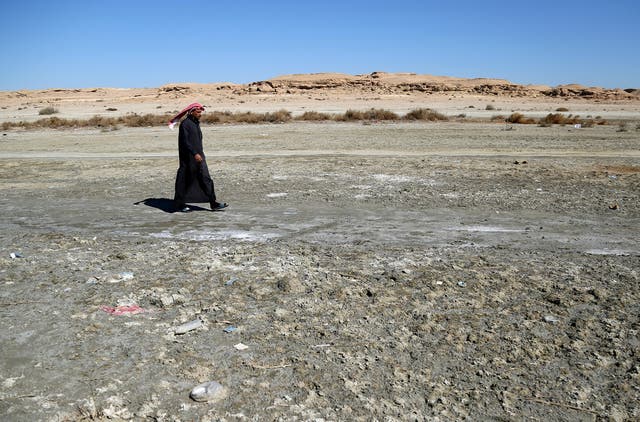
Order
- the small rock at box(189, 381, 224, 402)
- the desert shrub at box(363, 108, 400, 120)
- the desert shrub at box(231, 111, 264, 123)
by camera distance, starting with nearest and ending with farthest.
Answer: the small rock at box(189, 381, 224, 402), the desert shrub at box(231, 111, 264, 123), the desert shrub at box(363, 108, 400, 120)

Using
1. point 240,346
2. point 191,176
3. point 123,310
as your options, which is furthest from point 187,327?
point 191,176

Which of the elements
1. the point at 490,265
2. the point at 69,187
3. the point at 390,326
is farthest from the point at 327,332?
the point at 69,187

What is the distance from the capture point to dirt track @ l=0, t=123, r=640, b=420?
3504 mm

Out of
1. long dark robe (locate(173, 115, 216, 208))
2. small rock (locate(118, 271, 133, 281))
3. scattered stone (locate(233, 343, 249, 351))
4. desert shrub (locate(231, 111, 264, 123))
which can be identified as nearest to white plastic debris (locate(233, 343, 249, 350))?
scattered stone (locate(233, 343, 249, 351))

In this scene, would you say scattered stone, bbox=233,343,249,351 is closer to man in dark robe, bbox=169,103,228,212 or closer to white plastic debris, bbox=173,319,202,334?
white plastic debris, bbox=173,319,202,334

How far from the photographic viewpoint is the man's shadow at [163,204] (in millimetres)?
9141

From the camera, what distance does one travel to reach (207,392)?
350 centimetres

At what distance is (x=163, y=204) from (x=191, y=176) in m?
0.97

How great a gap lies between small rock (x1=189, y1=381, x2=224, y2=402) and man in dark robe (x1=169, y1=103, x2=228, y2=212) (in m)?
5.55

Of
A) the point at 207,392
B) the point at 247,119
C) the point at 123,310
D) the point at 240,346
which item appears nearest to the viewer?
the point at 207,392

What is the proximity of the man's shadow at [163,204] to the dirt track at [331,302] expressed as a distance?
7 centimetres

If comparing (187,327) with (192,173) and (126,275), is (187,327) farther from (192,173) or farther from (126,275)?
(192,173)

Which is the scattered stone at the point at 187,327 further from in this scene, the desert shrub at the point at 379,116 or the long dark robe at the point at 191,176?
the desert shrub at the point at 379,116

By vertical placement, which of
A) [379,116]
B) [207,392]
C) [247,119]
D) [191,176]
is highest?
[379,116]
